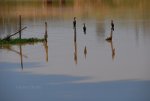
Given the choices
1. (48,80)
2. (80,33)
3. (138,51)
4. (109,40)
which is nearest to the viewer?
(48,80)

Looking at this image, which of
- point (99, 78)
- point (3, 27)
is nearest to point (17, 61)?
point (99, 78)

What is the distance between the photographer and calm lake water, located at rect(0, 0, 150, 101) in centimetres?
1931

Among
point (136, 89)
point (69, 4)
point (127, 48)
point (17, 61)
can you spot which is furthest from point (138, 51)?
point (69, 4)

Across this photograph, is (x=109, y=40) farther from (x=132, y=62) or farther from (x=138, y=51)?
(x=132, y=62)

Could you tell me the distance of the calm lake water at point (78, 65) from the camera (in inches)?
760

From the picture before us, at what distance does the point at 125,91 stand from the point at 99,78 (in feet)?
8.85

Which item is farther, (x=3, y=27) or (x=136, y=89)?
(x=3, y=27)

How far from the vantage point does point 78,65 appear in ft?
85.6

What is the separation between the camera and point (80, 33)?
41.4 meters

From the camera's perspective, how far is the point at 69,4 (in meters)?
76.8

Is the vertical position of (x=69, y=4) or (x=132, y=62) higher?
(x=69, y=4)

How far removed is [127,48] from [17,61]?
25.3 feet

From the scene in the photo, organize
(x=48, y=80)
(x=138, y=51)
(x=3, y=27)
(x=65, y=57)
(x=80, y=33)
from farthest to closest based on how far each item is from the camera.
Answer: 1. (x=3, y=27)
2. (x=80, y=33)
3. (x=138, y=51)
4. (x=65, y=57)
5. (x=48, y=80)

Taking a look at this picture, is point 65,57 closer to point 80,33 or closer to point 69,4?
point 80,33
